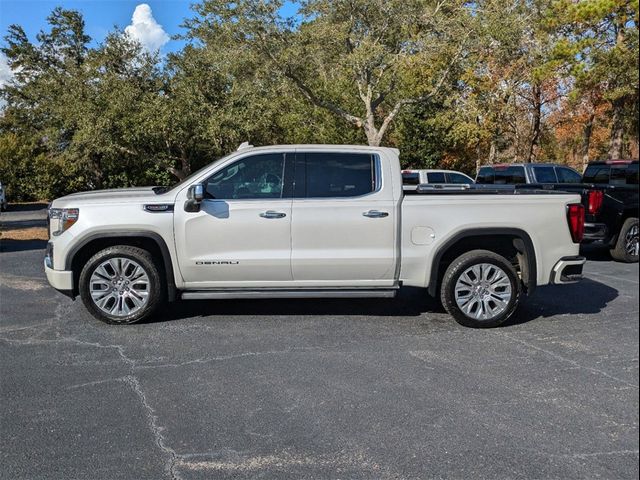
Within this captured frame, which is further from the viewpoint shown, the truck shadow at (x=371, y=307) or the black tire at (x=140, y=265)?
the truck shadow at (x=371, y=307)

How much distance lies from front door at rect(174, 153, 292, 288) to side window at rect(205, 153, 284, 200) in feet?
0.29

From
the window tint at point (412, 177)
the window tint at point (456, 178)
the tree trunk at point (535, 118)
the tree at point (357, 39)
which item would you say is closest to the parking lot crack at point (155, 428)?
the window tint at point (412, 177)

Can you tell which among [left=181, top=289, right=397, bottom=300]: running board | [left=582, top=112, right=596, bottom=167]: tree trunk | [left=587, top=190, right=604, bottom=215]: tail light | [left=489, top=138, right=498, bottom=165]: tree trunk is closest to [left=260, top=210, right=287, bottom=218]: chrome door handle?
[left=181, top=289, right=397, bottom=300]: running board

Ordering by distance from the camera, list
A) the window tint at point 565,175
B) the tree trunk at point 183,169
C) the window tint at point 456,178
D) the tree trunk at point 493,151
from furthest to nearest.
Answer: the tree trunk at point 493,151, the tree trunk at point 183,169, the window tint at point 456,178, the window tint at point 565,175

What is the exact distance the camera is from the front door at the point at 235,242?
5973 mm

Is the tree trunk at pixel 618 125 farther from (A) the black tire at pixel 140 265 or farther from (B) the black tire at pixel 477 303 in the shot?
(A) the black tire at pixel 140 265

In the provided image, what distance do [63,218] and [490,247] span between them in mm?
4733

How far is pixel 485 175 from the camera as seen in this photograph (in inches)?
576

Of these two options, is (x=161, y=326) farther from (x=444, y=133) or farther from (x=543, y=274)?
(x=444, y=133)

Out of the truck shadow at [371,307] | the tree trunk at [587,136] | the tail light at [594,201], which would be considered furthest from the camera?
the tree trunk at [587,136]

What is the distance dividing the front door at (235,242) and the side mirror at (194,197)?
56 mm

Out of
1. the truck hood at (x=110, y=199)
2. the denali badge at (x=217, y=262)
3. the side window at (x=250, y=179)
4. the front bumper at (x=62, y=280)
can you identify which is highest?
the side window at (x=250, y=179)

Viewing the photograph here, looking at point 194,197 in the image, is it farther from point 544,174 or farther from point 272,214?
point 544,174

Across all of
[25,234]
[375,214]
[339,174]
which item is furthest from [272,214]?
Answer: [25,234]
